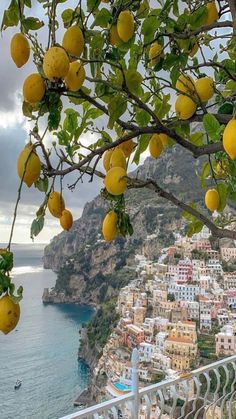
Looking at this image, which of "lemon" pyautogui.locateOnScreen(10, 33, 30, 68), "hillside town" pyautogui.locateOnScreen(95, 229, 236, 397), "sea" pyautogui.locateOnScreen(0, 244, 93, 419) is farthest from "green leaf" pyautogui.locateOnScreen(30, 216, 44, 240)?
"hillside town" pyautogui.locateOnScreen(95, 229, 236, 397)

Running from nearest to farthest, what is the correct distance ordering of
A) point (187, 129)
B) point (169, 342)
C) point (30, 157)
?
1. point (30, 157)
2. point (187, 129)
3. point (169, 342)

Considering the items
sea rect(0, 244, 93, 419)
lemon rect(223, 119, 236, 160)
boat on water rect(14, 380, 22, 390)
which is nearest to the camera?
lemon rect(223, 119, 236, 160)

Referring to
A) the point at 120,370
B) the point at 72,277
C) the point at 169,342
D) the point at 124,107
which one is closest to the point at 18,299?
the point at 124,107

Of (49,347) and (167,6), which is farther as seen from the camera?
(49,347)

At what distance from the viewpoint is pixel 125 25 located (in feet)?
2.47

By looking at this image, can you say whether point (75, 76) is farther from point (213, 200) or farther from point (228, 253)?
point (228, 253)

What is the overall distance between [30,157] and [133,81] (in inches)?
9.5

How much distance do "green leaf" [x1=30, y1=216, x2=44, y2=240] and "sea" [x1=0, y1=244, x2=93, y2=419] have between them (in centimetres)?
1482

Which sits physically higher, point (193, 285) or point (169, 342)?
point (193, 285)

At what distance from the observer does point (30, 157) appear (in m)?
0.62

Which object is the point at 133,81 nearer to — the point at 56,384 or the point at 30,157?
the point at 30,157

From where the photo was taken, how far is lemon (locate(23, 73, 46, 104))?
1.98 ft

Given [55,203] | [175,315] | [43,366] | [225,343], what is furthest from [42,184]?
[175,315]

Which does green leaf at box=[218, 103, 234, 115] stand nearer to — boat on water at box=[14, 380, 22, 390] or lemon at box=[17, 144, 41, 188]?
lemon at box=[17, 144, 41, 188]
